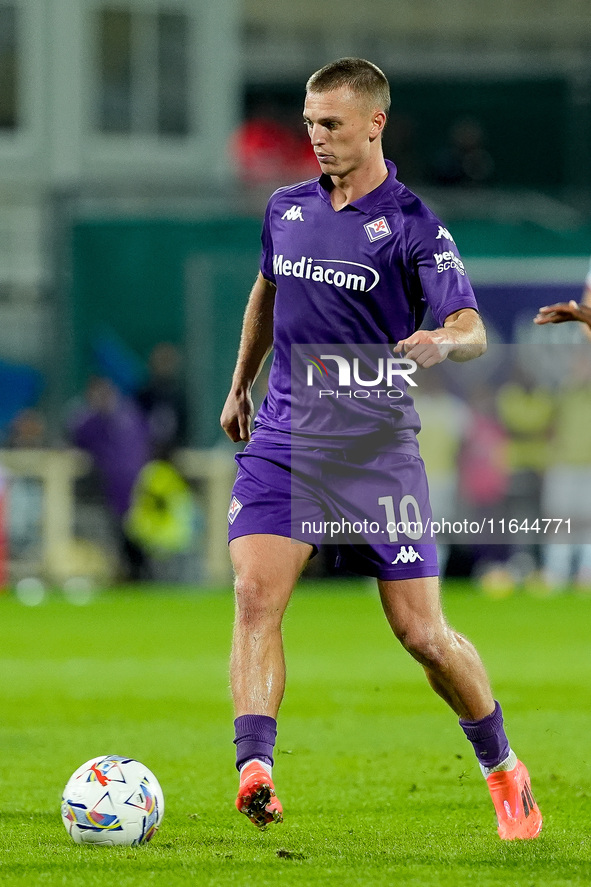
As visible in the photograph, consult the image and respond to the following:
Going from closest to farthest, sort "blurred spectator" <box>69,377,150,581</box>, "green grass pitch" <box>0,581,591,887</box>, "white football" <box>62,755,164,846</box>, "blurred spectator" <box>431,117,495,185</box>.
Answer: "green grass pitch" <box>0,581,591,887</box>, "white football" <box>62,755,164,846</box>, "blurred spectator" <box>69,377,150,581</box>, "blurred spectator" <box>431,117,495,185</box>

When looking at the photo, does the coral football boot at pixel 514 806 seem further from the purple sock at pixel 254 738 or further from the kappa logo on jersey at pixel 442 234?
the kappa logo on jersey at pixel 442 234

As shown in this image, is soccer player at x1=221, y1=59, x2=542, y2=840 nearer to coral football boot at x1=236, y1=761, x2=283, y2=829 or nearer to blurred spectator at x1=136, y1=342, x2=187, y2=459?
coral football boot at x1=236, y1=761, x2=283, y2=829

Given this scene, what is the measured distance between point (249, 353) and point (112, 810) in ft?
5.70

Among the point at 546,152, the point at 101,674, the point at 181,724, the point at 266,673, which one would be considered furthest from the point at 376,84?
the point at 546,152

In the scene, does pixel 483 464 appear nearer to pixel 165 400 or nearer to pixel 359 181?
pixel 165 400

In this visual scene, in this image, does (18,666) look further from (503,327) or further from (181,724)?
(503,327)

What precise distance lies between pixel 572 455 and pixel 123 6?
10986mm

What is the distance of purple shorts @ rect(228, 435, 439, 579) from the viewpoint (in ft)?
19.1

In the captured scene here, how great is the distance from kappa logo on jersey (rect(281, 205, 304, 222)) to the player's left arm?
0.75 metres

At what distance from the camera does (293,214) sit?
611cm

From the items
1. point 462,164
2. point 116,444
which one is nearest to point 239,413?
point 116,444

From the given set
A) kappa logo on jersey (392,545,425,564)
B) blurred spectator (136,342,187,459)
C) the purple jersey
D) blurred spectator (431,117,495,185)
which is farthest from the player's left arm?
blurred spectator (431,117,495,185)

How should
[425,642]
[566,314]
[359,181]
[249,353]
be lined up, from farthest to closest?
[249,353] < [359,181] < [425,642] < [566,314]

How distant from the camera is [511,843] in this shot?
19.2 ft
